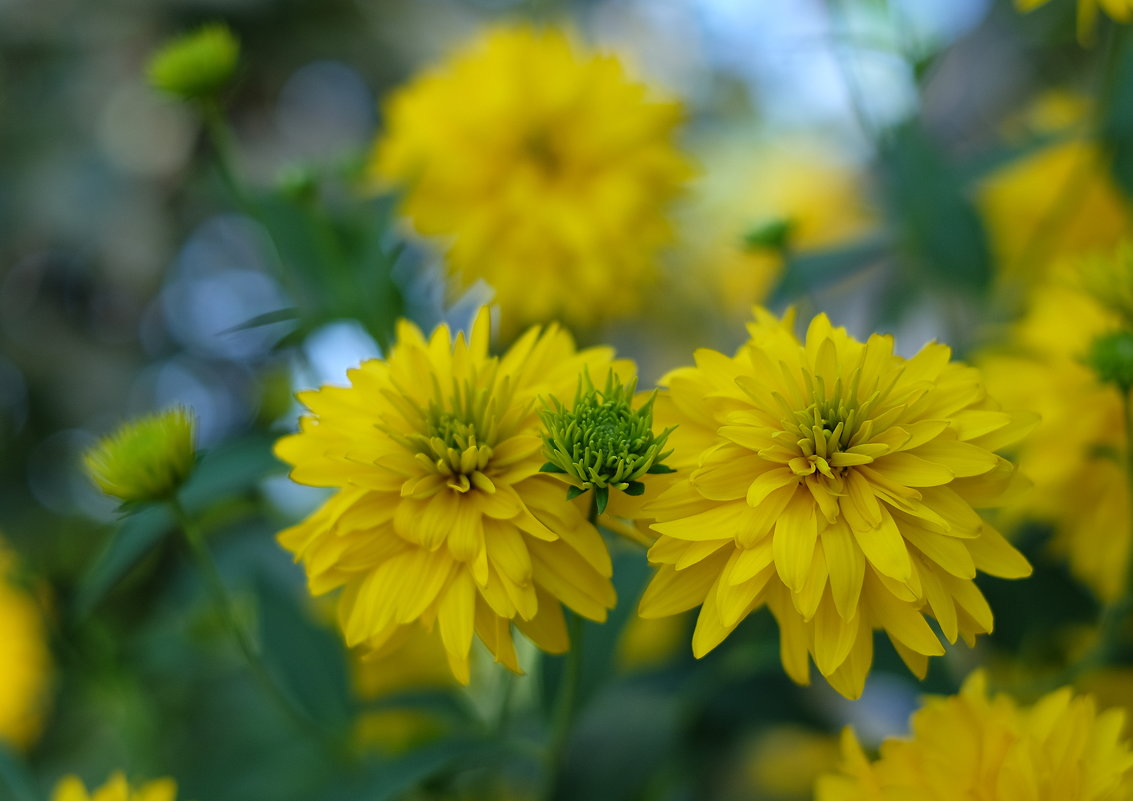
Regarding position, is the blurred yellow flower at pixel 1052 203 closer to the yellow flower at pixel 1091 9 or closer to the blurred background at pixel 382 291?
the blurred background at pixel 382 291

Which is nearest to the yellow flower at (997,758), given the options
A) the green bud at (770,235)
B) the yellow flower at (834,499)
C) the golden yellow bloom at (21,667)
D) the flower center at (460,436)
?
the yellow flower at (834,499)

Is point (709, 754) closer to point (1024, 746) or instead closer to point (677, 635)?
point (677, 635)

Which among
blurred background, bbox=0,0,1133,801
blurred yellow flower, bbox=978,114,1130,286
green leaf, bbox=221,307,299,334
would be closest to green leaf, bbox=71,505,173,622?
blurred background, bbox=0,0,1133,801

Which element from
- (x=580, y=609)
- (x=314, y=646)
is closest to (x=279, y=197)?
(x=314, y=646)

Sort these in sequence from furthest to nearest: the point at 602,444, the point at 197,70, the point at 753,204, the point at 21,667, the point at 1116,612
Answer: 1. the point at 753,204
2. the point at 21,667
3. the point at 197,70
4. the point at 1116,612
5. the point at 602,444

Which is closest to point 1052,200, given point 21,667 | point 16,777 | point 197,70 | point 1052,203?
point 1052,203

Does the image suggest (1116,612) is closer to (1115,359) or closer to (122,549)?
(1115,359)
